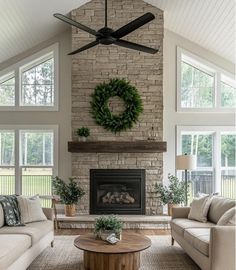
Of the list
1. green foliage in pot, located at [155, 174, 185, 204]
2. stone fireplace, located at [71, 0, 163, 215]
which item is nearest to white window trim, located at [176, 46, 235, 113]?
stone fireplace, located at [71, 0, 163, 215]

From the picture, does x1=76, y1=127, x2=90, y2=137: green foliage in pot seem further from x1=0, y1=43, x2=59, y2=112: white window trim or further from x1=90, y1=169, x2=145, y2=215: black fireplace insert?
x1=0, y1=43, x2=59, y2=112: white window trim

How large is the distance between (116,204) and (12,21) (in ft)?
13.1

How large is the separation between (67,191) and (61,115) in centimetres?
167

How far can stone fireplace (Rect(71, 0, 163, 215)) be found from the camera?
7.06 metres

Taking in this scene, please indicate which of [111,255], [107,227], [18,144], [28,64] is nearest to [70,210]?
[18,144]

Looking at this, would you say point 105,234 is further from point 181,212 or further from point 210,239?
point 181,212

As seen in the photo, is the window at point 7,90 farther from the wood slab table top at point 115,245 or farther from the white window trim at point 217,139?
the wood slab table top at point 115,245

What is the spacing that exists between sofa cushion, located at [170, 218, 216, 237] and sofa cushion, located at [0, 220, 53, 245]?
178 centimetres

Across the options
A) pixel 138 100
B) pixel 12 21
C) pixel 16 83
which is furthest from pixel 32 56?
pixel 138 100

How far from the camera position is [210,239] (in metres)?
3.58

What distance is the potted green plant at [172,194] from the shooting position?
6758 millimetres

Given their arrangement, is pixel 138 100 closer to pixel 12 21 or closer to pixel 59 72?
pixel 59 72

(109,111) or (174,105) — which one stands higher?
(174,105)

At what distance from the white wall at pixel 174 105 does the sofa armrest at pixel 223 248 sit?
386cm
